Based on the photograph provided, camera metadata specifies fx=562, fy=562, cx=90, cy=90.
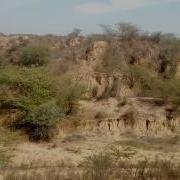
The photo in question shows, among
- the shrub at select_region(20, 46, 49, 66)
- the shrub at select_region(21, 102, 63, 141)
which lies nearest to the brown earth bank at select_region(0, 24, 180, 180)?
the shrub at select_region(21, 102, 63, 141)

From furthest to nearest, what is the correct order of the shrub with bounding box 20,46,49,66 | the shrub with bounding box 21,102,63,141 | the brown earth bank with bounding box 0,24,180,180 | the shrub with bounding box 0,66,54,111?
the shrub with bounding box 20,46,49,66 < the shrub with bounding box 0,66,54,111 < the shrub with bounding box 21,102,63,141 < the brown earth bank with bounding box 0,24,180,180

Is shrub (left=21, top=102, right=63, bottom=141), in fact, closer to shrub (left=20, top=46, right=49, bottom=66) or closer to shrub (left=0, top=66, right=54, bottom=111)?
shrub (left=0, top=66, right=54, bottom=111)

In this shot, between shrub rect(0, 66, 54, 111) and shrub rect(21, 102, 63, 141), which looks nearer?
shrub rect(21, 102, 63, 141)

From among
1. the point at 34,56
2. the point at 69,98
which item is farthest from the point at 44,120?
the point at 34,56

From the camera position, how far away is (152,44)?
3741 centimetres

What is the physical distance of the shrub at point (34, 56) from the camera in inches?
1441

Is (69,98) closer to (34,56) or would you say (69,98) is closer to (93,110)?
(93,110)

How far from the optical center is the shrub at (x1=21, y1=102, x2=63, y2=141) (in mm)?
25469

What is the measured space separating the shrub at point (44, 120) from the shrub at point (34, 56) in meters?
10.9

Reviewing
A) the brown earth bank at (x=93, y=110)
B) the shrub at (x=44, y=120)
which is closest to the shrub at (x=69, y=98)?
the brown earth bank at (x=93, y=110)

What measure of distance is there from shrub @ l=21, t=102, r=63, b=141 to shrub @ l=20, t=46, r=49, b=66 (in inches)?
429

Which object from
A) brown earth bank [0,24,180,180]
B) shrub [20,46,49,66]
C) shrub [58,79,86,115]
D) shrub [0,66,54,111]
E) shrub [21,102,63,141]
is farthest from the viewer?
shrub [20,46,49,66]

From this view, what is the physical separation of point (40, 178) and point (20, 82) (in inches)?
558

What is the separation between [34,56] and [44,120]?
12.0 metres
